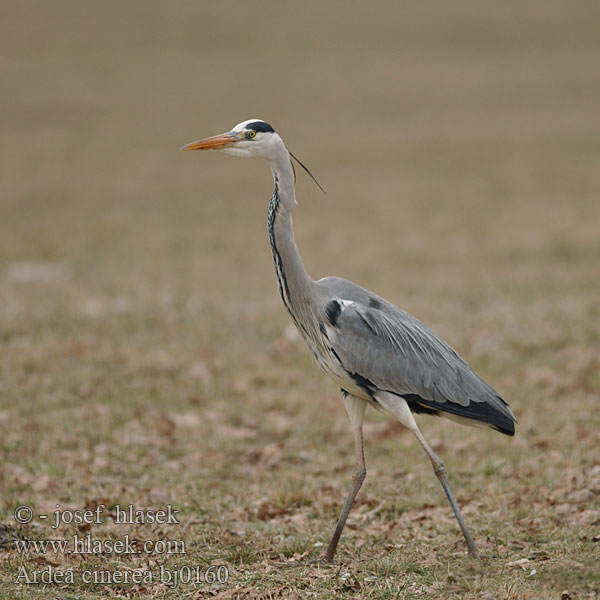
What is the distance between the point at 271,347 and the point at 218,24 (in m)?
39.9

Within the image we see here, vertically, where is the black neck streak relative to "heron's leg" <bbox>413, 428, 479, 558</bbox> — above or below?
above

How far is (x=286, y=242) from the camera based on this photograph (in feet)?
18.6

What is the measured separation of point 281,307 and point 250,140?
791 centimetres

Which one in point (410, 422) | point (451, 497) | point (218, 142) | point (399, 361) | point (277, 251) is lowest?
point (451, 497)

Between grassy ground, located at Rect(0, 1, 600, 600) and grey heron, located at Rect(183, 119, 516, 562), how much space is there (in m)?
0.88

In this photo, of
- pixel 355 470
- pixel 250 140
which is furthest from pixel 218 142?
pixel 355 470

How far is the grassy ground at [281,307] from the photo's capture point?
19.1 ft

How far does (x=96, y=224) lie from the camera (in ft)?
71.1

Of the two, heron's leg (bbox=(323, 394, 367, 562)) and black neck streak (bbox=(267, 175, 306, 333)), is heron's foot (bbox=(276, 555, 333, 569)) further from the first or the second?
black neck streak (bbox=(267, 175, 306, 333))

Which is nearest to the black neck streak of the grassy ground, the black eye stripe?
the black eye stripe

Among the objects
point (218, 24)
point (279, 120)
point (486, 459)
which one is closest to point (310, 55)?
point (218, 24)

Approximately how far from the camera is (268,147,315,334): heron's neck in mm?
5664

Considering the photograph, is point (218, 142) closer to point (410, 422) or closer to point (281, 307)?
point (410, 422)

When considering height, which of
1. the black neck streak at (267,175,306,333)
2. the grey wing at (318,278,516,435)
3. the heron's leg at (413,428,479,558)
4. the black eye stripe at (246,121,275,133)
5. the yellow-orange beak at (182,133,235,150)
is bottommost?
the heron's leg at (413,428,479,558)
